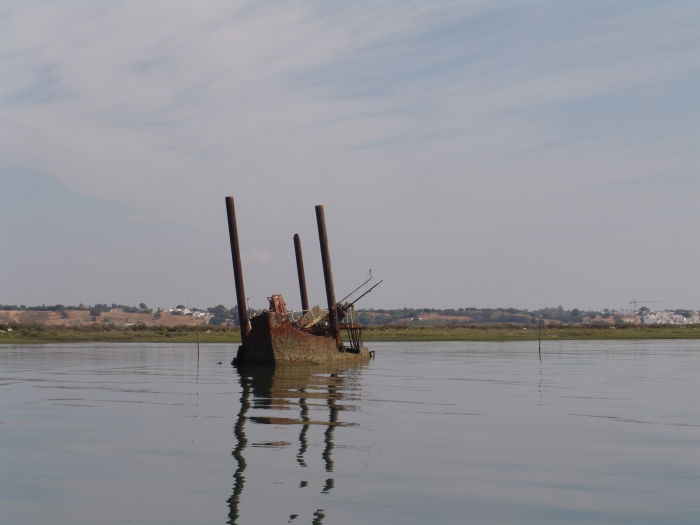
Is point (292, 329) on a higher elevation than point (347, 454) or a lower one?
higher

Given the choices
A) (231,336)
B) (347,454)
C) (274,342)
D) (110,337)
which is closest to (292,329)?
(274,342)

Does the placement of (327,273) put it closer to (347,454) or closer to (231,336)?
(347,454)

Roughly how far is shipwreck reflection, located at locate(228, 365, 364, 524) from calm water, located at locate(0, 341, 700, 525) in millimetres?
74

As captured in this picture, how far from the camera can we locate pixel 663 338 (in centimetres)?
11206

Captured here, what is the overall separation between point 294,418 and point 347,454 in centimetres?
586

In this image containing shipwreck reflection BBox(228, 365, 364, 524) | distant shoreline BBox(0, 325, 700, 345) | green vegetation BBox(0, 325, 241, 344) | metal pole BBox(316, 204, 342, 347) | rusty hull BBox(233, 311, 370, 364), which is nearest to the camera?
shipwreck reflection BBox(228, 365, 364, 524)

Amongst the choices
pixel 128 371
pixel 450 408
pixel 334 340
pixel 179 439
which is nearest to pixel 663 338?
pixel 334 340

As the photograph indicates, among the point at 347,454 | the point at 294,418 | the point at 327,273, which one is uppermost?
the point at 327,273

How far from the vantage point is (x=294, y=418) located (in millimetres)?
23453

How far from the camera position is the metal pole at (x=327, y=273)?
51.7 metres

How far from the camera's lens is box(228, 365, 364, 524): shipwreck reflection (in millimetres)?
15126

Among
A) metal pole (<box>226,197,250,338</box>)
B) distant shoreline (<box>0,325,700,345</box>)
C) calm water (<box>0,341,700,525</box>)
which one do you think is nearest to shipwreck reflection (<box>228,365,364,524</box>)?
calm water (<box>0,341,700,525</box>)

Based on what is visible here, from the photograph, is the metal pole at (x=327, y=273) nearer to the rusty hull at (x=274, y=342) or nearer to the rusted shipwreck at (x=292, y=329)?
the rusted shipwreck at (x=292, y=329)

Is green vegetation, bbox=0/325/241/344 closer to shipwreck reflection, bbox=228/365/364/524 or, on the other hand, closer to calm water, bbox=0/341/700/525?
shipwreck reflection, bbox=228/365/364/524
